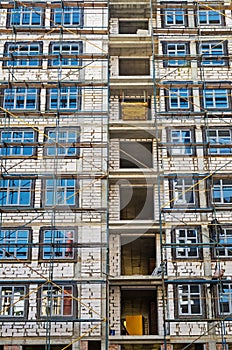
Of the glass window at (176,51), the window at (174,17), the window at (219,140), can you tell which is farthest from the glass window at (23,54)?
the window at (219,140)

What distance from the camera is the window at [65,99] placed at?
23859 mm

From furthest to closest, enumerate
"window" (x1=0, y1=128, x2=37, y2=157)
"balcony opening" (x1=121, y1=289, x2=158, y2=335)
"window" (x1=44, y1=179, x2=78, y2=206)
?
"window" (x1=0, y1=128, x2=37, y2=157)
"balcony opening" (x1=121, y1=289, x2=158, y2=335)
"window" (x1=44, y1=179, x2=78, y2=206)

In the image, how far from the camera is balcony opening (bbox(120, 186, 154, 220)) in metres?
23.9

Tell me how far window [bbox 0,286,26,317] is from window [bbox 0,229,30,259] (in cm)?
114

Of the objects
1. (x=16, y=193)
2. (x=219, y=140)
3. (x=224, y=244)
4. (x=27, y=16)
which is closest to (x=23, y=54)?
(x=27, y=16)

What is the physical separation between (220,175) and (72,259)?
6218 mm

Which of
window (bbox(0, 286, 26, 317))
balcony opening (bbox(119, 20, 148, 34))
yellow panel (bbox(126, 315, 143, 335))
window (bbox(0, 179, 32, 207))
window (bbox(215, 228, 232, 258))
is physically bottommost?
yellow panel (bbox(126, 315, 143, 335))

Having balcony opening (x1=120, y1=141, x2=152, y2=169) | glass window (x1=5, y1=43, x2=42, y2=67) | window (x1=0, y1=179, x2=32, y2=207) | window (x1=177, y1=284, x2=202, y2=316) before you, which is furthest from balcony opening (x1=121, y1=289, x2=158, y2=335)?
glass window (x1=5, y1=43, x2=42, y2=67)

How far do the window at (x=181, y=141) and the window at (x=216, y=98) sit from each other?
1.50 m

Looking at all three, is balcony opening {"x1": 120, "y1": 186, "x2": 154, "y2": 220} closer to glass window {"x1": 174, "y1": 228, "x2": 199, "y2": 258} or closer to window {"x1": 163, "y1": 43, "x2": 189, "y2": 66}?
glass window {"x1": 174, "y1": 228, "x2": 199, "y2": 258}

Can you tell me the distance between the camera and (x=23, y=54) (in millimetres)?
24688

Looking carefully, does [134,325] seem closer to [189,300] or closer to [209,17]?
[189,300]

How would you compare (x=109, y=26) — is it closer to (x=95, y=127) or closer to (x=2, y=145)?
(x=95, y=127)

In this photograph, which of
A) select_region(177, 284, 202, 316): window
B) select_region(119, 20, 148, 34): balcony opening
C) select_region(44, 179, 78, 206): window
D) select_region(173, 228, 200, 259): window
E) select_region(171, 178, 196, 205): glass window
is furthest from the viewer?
select_region(119, 20, 148, 34): balcony opening
